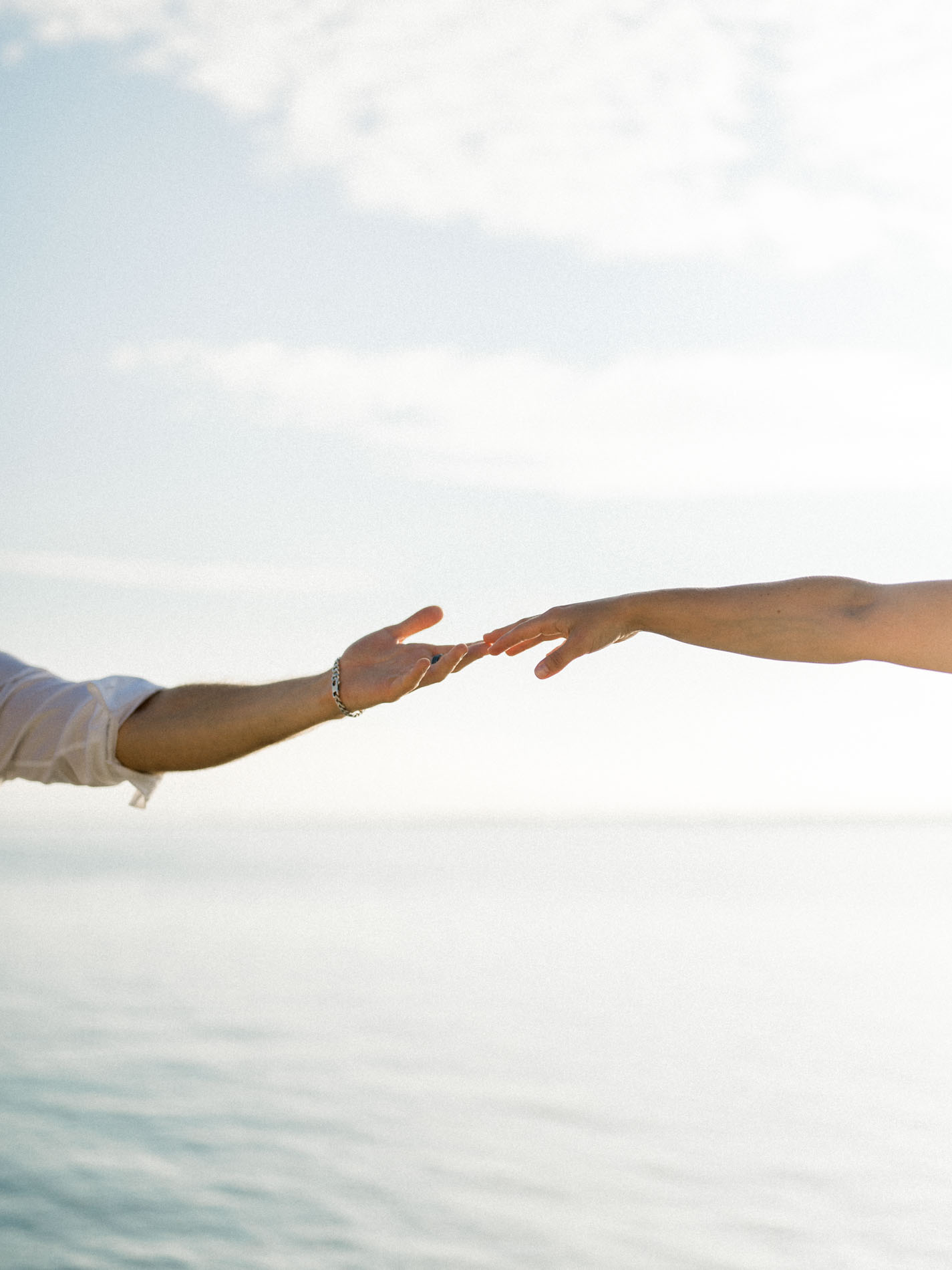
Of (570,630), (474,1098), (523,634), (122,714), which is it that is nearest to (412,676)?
(122,714)

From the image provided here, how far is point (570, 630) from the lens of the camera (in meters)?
3.30

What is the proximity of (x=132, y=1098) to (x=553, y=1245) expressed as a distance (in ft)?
15.5

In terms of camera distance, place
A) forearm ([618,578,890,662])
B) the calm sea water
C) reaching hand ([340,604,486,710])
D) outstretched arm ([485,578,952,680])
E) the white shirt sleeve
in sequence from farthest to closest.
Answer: the calm sea water → forearm ([618,578,890,662]) → outstretched arm ([485,578,952,680]) → reaching hand ([340,604,486,710]) → the white shirt sleeve

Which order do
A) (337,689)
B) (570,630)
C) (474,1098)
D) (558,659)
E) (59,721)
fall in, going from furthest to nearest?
(474,1098), (570,630), (558,659), (337,689), (59,721)

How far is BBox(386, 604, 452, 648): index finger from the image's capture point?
240 centimetres

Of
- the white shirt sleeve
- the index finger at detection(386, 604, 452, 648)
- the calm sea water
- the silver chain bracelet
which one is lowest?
the calm sea water

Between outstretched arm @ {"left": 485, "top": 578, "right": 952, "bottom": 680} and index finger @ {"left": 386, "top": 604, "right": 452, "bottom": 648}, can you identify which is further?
outstretched arm @ {"left": 485, "top": 578, "right": 952, "bottom": 680}

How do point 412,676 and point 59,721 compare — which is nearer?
point 59,721

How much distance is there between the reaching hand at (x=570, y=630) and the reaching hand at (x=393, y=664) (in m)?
0.67

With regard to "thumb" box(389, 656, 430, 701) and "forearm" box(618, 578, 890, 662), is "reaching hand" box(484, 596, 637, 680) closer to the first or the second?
"forearm" box(618, 578, 890, 662)

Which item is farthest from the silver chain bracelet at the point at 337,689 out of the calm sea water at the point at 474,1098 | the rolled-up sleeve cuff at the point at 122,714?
the calm sea water at the point at 474,1098

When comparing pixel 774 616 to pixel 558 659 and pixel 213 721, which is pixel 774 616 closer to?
pixel 558 659

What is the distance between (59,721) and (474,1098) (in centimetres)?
1054

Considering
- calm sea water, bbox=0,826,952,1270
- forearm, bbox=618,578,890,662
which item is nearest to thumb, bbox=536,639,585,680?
forearm, bbox=618,578,890,662
